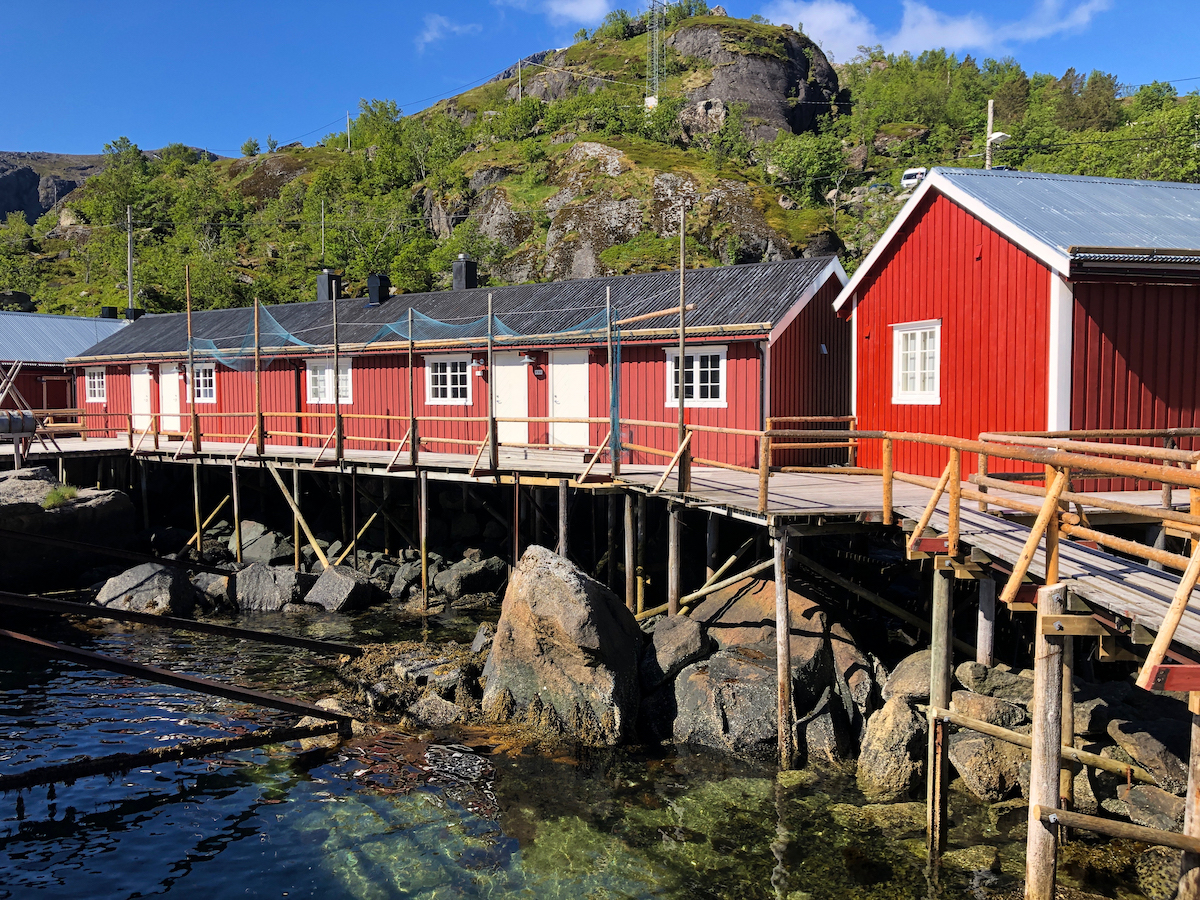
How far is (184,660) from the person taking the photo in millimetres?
14562

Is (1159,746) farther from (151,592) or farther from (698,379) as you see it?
(151,592)

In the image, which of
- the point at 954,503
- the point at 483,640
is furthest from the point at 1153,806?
the point at 483,640

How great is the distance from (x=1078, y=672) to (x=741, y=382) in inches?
300

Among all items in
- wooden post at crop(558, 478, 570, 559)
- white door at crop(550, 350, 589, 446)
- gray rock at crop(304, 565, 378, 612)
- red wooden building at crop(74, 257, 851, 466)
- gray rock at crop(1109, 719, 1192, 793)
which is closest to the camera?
gray rock at crop(1109, 719, 1192, 793)

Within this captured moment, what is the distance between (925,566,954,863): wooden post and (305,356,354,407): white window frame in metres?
17.4

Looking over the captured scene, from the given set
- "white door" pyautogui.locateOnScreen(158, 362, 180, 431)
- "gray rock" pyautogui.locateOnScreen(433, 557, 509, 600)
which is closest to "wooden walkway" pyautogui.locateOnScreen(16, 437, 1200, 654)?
"gray rock" pyautogui.locateOnScreen(433, 557, 509, 600)

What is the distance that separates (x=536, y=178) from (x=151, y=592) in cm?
3399

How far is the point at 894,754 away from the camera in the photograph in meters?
9.24

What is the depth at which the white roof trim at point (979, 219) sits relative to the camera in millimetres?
11117

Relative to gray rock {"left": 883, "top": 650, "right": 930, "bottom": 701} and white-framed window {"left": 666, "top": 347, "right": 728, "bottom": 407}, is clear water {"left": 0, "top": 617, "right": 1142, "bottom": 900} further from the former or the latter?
white-framed window {"left": 666, "top": 347, "right": 728, "bottom": 407}

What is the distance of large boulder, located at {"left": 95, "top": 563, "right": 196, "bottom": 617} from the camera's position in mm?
17156

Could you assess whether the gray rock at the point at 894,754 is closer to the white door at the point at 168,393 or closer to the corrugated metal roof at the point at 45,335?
the white door at the point at 168,393

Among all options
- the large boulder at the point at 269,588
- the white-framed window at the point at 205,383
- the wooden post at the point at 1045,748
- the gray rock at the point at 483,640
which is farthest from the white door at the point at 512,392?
the wooden post at the point at 1045,748

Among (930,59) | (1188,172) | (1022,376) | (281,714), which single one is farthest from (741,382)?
(930,59)
